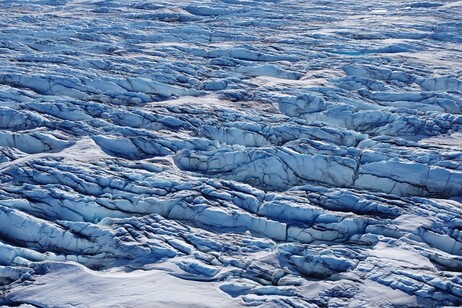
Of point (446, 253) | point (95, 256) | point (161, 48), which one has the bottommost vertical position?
point (95, 256)

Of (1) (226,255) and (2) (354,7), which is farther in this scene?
(2) (354,7)

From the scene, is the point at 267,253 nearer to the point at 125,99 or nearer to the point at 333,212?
the point at 333,212

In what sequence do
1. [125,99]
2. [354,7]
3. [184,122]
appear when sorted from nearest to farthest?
[184,122], [125,99], [354,7]

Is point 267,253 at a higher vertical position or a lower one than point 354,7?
lower

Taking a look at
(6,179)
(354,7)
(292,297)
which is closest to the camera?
(292,297)

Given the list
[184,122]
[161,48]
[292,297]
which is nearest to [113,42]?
[161,48]

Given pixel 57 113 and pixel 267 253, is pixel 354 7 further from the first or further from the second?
pixel 267 253

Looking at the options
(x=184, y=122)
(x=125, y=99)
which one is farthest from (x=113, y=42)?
(x=184, y=122)
